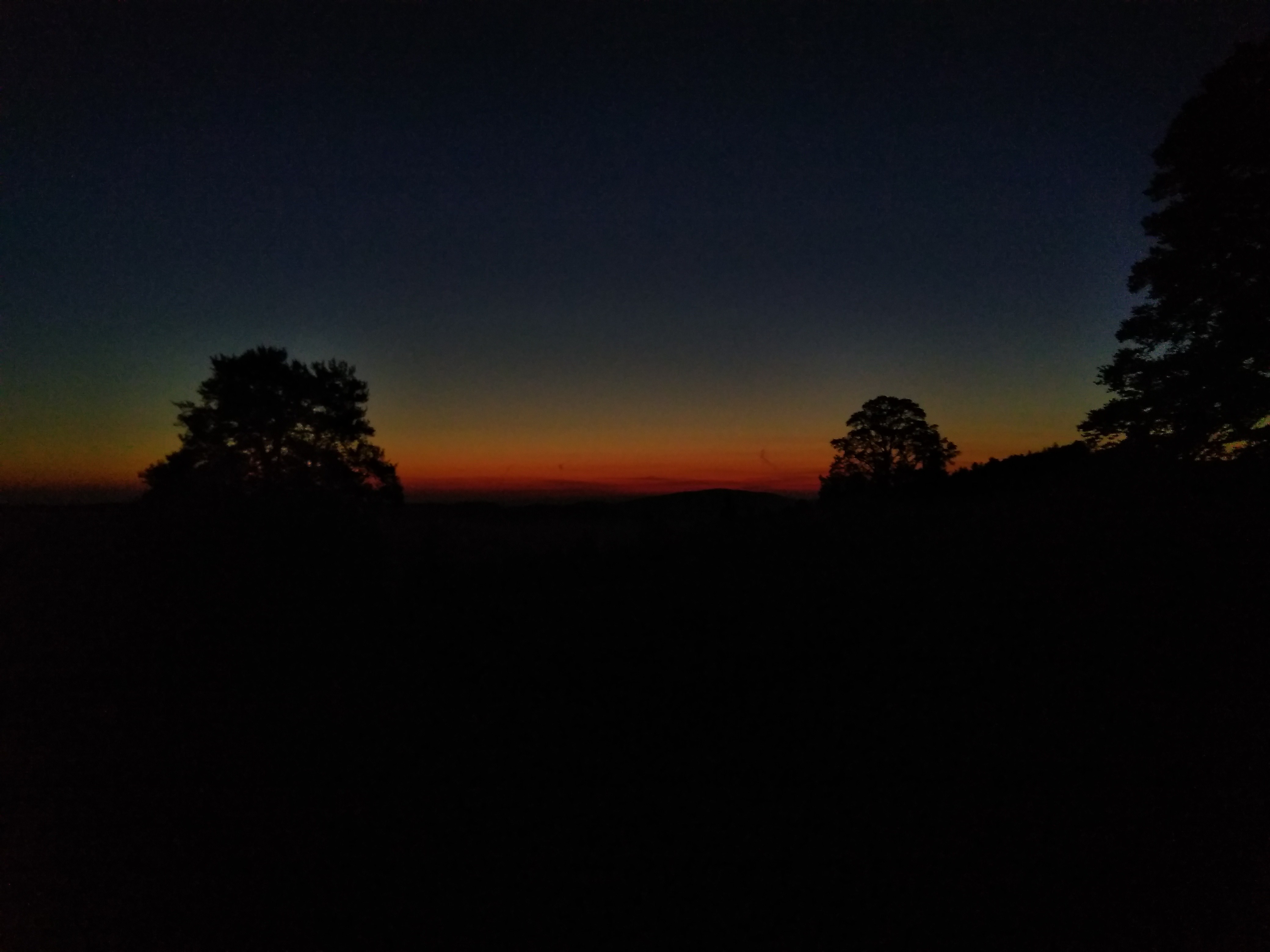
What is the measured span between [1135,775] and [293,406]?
2926 centimetres

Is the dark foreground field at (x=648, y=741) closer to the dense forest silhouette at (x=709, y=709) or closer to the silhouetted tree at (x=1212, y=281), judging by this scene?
the dense forest silhouette at (x=709, y=709)

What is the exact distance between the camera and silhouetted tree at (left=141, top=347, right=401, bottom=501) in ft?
91.7

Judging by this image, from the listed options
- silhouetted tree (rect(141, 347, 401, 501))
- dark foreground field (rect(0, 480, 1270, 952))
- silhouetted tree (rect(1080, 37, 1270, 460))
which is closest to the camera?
dark foreground field (rect(0, 480, 1270, 952))

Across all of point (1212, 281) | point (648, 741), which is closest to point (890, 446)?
point (1212, 281)

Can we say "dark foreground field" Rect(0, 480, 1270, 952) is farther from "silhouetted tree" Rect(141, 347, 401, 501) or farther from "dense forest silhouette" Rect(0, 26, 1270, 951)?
"silhouetted tree" Rect(141, 347, 401, 501)

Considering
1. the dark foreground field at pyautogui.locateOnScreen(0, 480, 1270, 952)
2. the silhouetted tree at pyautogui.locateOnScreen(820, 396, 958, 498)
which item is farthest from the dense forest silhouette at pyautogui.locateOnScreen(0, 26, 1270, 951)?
the silhouetted tree at pyautogui.locateOnScreen(820, 396, 958, 498)

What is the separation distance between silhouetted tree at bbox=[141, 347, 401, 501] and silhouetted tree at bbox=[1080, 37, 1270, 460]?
25.5m

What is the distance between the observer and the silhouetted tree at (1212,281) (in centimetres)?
1539

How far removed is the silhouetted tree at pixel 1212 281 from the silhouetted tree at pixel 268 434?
1002 inches

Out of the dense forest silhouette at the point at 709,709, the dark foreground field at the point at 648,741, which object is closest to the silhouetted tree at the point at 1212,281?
the dense forest silhouette at the point at 709,709

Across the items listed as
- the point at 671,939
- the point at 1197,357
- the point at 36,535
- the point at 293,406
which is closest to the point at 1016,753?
the point at 671,939

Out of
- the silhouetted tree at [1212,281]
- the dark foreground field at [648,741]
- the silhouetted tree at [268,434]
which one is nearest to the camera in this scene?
the dark foreground field at [648,741]

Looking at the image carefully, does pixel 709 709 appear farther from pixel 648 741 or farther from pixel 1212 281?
pixel 1212 281

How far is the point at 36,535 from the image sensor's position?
14.0 m
